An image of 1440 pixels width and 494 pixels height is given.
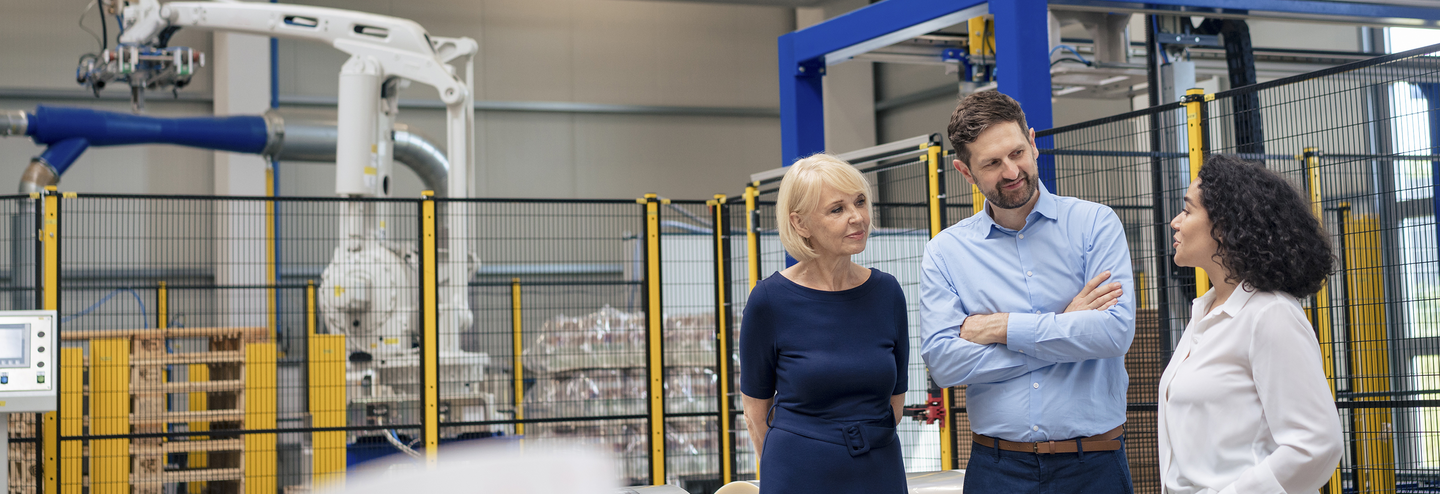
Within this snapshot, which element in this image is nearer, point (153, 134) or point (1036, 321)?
point (1036, 321)

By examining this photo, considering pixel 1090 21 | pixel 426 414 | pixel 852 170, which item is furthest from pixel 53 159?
pixel 852 170

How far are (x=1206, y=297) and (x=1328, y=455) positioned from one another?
37 centimetres

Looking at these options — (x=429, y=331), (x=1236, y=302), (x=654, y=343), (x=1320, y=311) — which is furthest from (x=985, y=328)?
(x=429, y=331)

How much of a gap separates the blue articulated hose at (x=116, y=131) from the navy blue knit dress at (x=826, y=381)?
8674 millimetres

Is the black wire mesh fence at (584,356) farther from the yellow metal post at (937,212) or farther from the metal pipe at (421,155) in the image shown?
the metal pipe at (421,155)

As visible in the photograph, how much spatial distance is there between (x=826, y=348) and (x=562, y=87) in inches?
566

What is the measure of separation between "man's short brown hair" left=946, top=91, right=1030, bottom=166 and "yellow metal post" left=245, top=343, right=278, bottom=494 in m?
5.15

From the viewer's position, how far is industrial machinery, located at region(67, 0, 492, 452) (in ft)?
22.7

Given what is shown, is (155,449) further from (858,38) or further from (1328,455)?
(1328,455)

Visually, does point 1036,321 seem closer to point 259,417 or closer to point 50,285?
point 259,417

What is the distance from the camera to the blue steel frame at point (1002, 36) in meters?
4.35

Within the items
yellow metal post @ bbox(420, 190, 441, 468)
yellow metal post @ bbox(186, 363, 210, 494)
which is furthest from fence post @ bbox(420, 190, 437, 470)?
yellow metal post @ bbox(186, 363, 210, 494)

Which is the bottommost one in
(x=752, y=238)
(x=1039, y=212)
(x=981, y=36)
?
(x=1039, y=212)

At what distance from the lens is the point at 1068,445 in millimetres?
2244
